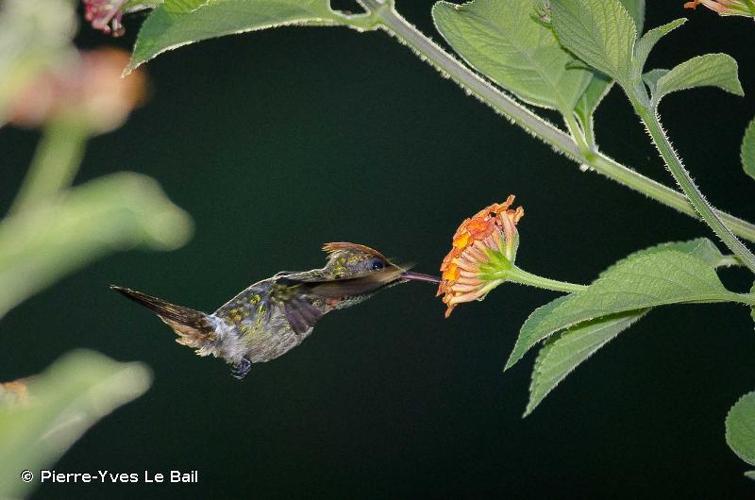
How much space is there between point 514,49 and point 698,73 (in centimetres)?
16

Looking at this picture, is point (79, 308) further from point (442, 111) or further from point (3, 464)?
point (3, 464)

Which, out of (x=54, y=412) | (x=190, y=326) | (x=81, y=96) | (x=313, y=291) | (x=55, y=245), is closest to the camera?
(x=54, y=412)

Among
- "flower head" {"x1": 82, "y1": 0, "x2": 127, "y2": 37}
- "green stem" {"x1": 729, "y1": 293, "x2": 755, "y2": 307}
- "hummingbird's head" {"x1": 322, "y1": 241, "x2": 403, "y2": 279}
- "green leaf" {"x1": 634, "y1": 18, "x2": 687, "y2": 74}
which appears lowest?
"green stem" {"x1": 729, "y1": 293, "x2": 755, "y2": 307}

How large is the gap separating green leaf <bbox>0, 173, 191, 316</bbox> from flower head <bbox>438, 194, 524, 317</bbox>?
0.29 meters

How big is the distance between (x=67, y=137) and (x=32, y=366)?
7.58 ft

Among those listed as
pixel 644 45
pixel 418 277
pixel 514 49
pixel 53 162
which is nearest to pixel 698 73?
pixel 644 45

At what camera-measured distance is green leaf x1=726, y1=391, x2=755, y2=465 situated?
862 millimetres

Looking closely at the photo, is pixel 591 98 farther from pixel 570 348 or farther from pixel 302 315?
pixel 302 315

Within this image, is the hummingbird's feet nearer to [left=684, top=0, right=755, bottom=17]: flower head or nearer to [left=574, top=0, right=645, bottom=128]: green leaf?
[left=574, top=0, right=645, bottom=128]: green leaf

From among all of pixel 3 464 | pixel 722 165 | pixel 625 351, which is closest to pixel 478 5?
pixel 3 464

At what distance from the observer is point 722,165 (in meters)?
3.23

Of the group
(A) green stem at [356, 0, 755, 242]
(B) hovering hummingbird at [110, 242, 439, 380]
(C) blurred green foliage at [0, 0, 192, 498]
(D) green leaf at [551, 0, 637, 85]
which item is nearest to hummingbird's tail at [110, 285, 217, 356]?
(B) hovering hummingbird at [110, 242, 439, 380]

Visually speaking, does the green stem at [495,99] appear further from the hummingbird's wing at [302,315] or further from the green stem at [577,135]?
the hummingbird's wing at [302,315]

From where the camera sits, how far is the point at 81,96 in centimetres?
153
